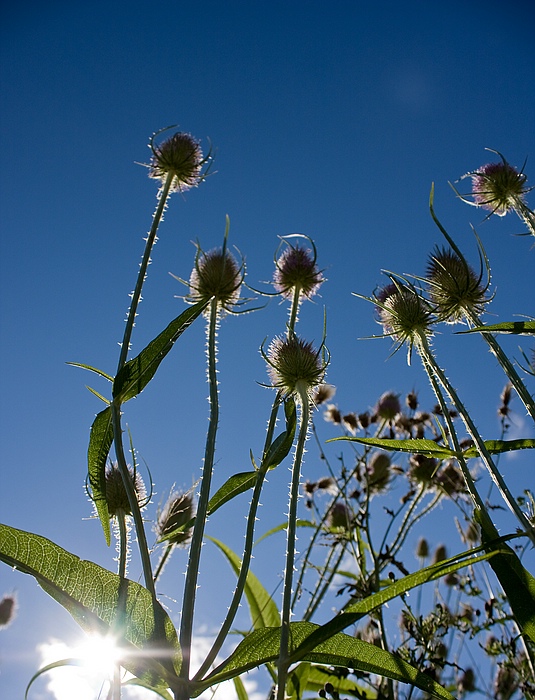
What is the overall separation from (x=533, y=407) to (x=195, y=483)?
129 centimetres

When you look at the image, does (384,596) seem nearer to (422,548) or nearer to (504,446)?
(504,446)

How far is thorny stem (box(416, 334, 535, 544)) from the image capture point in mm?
1385

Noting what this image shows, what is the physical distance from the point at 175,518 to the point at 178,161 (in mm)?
1697

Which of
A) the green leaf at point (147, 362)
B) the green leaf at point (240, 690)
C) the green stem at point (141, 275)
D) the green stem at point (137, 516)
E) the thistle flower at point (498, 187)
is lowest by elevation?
the green leaf at point (240, 690)

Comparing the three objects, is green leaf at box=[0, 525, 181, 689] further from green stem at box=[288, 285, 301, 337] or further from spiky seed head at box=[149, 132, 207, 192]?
spiky seed head at box=[149, 132, 207, 192]

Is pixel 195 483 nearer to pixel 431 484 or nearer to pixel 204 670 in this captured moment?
pixel 204 670

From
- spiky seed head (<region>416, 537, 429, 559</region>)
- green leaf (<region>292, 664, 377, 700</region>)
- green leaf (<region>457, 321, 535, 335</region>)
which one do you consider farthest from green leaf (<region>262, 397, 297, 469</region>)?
spiky seed head (<region>416, 537, 429, 559</region>)

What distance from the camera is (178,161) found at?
269cm

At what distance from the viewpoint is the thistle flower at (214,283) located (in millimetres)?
2375

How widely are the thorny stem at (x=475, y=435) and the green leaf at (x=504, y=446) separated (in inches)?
3.2

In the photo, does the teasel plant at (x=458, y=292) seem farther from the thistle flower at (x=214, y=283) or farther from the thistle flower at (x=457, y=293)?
the thistle flower at (x=214, y=283)

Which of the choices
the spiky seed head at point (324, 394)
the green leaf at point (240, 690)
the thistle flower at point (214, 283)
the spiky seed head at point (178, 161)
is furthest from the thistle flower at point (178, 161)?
the green leaf at point (240, 690)

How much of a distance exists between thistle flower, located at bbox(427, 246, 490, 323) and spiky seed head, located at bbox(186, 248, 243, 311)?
33.2 inches

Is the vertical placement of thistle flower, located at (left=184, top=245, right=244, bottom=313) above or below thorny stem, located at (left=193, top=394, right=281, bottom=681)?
above
